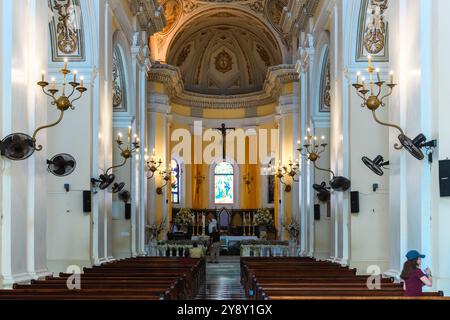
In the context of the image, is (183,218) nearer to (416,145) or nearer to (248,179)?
(248,179)

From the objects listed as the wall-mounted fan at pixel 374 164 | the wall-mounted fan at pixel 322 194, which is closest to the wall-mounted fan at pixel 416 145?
the wall-mounted fan at pixel 374 164

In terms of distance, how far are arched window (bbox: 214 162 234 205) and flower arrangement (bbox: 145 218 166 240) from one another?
7.02 metres

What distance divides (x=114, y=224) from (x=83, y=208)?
5.88 metres

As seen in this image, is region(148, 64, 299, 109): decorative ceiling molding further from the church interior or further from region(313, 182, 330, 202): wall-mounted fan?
region(313, 182, 330, 202): wall-mounted fan

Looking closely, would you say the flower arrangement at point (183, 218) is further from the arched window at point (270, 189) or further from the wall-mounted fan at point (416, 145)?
the wall-mounted fan at point (416, 145)

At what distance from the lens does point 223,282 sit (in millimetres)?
19484

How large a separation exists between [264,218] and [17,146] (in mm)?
21755

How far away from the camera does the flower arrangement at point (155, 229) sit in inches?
997

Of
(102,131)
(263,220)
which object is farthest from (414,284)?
(263,220)

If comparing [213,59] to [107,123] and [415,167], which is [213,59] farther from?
[415,167]

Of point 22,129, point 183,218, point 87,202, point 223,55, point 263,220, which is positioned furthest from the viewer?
point 223,55

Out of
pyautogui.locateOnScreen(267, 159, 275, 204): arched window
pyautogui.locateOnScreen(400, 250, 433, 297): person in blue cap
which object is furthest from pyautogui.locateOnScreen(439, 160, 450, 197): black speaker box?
pyautogui.locateOnScreen(267, 159, 275, 204): arched window

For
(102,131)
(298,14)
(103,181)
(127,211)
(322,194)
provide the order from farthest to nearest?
(298,14) < (127,211) < (322,194) < (102,131) < (103,181)

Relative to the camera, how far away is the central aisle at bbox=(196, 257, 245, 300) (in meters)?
15.9
